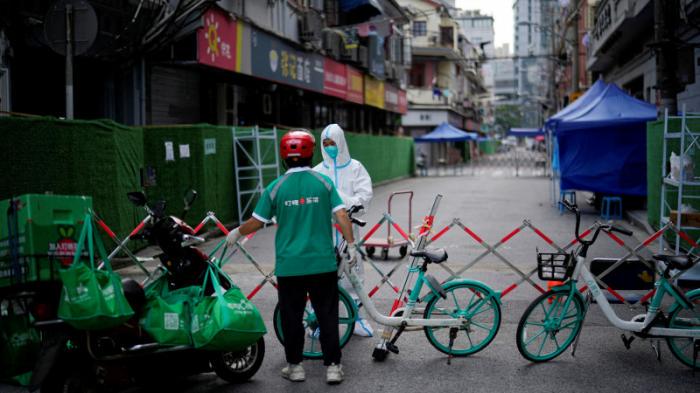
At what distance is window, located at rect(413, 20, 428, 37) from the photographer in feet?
228

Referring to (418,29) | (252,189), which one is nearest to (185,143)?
(252,189)

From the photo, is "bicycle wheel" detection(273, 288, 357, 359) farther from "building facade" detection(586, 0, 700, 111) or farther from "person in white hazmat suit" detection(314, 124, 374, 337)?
"building facade" detection(586, 0, 700, 111)

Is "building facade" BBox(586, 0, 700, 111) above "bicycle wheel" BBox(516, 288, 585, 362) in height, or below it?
above

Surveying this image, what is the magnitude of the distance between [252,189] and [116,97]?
377 centimetres

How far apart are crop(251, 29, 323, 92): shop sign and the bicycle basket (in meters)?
15.9

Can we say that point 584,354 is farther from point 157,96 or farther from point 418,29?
point 418,29

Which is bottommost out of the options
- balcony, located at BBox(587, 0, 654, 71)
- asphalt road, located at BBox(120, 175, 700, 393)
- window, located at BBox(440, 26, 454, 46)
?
asphalt road, located at BBox(120, 175, 700, 393)

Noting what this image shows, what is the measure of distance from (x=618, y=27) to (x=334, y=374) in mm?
18807

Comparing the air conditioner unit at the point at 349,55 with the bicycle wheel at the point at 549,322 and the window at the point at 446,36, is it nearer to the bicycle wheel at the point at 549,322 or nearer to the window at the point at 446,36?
the bicycle wheel at the point at 549,322

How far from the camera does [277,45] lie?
23.2 meters

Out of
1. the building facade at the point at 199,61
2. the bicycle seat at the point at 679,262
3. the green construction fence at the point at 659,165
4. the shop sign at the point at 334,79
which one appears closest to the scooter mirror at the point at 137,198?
the bicycle seat at the point at 679,262

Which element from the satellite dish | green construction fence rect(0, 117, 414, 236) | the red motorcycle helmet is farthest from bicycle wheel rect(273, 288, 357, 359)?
the satellite dish

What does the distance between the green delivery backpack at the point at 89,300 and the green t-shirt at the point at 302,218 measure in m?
1.25

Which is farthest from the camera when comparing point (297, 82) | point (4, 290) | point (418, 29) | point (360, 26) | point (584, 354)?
point (418, 29)
